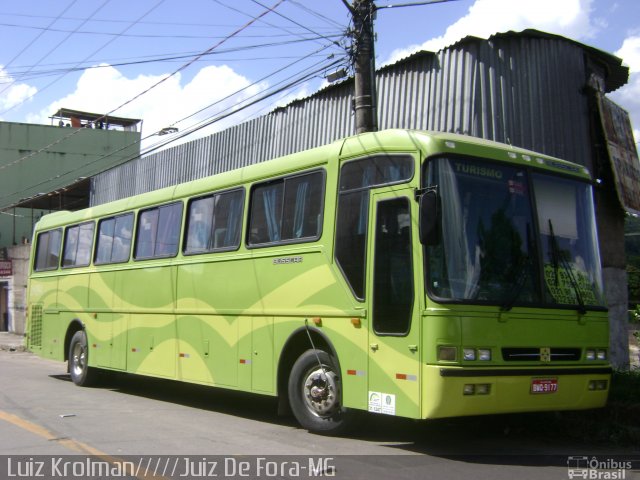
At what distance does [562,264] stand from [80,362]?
33.4 feet

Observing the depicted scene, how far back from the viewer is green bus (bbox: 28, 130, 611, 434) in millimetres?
7141

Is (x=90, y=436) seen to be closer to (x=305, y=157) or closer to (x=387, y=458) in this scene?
(x=387, y=458)

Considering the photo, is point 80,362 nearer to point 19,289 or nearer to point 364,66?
point 364,66

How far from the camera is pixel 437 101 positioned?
13672 mm

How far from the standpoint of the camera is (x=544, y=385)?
7477 millimetres

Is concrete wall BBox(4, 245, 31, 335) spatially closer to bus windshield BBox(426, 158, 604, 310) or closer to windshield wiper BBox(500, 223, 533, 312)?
bus windshield BBox(426, 158, 604, 310)

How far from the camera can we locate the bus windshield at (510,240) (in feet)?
23.6

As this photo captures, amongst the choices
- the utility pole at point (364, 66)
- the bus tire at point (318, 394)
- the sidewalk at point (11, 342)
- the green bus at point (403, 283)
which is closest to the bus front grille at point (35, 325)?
the green bus at point (403, 283)

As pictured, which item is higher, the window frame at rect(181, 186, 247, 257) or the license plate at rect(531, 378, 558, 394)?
the window frame at rect(181, 186, 247, 257)

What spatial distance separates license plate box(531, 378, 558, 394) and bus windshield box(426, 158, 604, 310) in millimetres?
773

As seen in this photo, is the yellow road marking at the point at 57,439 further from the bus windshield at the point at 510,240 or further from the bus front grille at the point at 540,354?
the bus front grille at the point at 540,354

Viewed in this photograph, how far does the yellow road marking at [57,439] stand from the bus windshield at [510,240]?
11.3 feet

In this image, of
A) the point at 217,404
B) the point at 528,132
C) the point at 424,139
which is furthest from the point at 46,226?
the point at 424,139

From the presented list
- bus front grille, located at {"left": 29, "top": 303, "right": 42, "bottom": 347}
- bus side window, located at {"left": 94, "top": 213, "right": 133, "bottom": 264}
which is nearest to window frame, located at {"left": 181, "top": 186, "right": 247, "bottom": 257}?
bus side window, located at {"left": 94, "top": 213, "right": 133, "bottom": 264}
